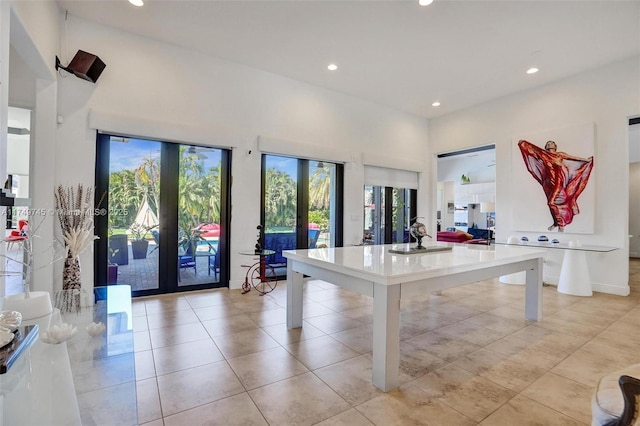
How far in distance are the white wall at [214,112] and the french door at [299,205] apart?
239 millimetres

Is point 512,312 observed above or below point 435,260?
below

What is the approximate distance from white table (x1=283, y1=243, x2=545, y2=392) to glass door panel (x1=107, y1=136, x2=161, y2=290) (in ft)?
7.48

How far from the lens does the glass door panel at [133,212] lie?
3.94m

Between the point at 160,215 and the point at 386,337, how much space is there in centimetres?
351

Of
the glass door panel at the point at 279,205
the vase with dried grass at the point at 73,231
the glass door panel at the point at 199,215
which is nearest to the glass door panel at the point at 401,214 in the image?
the glass door panel at the point at 279,205

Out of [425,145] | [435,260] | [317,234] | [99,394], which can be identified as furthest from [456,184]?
[99,394]

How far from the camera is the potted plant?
13.4 feet

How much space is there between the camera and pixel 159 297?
4.04 metres

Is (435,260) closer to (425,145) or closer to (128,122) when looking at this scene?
(128,122)

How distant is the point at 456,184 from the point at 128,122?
1139 centimetres

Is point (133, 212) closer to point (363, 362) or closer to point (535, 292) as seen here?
point (363, 362)

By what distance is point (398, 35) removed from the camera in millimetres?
3873

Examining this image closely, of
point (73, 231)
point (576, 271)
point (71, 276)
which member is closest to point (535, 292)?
point (576, 271)

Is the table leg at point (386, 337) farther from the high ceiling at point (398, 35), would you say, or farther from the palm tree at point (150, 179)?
the palm tree at point (150, 179)
